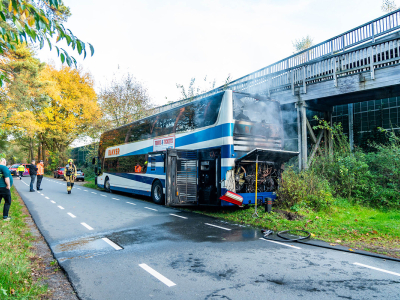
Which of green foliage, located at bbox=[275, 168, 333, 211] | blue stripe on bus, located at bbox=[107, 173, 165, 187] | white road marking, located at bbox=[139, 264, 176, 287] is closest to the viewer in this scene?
white road marking, located at bbox=[139, 264, 176, 287]

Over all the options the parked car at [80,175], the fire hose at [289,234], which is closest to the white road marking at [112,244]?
the fire hose at [289,234]

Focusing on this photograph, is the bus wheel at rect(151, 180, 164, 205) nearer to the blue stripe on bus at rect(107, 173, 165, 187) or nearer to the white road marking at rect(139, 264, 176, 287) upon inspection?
the blue stripe on bus at rect(107, 173, 165, 187)

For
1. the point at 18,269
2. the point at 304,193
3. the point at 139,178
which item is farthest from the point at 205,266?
Result: the point at 139,178

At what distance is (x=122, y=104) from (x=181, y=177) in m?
14.4

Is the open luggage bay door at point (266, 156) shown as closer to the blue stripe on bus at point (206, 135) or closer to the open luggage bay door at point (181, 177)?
the blue stripe on bus at point (206, 135)

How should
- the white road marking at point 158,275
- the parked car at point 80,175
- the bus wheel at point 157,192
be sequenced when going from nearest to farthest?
the white road marking at point 158,275 → the bus wheel at point 157,192 → the parked car at point 80,175

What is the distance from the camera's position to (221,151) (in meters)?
9.09

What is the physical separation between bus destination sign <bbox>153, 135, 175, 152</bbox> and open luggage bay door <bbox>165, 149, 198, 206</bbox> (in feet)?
4.93

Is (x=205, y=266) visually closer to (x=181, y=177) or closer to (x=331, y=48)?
(x=181, y=177)

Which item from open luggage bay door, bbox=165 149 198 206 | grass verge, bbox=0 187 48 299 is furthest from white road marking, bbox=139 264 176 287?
open luggage bay door, bbox=165 149 198 206

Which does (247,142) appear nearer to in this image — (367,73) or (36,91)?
(367,73)

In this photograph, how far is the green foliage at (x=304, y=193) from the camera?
924cm

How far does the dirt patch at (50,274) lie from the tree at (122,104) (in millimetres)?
17251

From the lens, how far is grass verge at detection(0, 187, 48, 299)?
346cm
